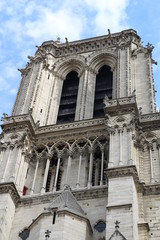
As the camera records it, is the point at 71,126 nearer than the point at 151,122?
No

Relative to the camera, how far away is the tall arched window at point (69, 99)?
3394 cm

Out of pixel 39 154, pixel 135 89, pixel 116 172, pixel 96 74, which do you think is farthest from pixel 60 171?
pixel 96 74

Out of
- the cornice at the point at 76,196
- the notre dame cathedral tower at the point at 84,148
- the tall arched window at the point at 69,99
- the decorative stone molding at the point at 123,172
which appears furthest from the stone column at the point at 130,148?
the tall arched window at the point at 69,99

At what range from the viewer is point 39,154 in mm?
29125

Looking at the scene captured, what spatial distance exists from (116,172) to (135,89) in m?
9.51

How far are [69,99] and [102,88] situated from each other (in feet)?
8.14

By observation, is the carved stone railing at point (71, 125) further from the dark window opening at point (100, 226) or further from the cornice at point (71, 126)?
the dark window opening at point (100, 226)

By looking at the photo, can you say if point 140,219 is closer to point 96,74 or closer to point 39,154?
point 39,154

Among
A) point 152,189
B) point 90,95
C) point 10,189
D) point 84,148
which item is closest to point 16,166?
point 10,189

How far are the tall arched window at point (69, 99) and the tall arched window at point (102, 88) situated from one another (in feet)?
5.11

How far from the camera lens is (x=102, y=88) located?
3556 centimetres

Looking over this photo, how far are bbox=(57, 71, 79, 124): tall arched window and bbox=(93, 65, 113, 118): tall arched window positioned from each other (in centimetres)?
156

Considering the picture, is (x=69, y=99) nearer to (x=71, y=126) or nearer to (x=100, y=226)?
(x=71, y=126)

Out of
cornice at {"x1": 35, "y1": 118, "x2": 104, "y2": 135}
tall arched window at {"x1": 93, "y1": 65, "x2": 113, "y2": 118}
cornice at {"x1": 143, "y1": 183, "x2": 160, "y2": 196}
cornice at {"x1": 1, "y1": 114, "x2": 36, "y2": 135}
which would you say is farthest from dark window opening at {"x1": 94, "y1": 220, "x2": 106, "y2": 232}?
tall arched window at {"x1": 93, "y1": 65, "x2": 113, "y2": 118}
